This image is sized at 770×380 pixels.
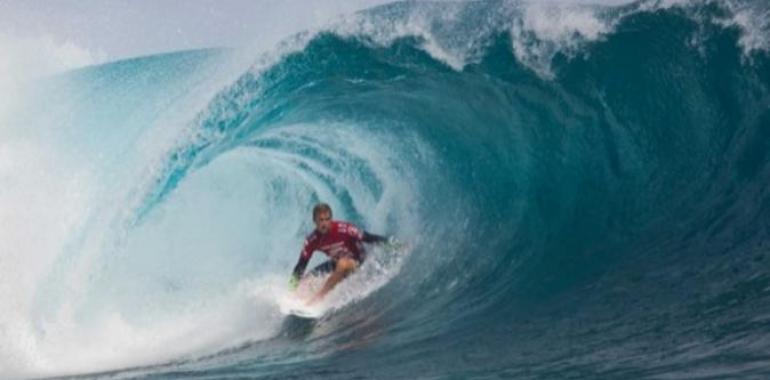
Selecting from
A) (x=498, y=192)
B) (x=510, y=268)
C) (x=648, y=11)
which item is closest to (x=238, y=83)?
(x=498, y=192)

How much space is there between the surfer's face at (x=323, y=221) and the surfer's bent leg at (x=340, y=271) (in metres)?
0.33

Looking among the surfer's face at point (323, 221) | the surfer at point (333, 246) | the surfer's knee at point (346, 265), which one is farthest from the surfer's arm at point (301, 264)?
the surfer's knee at point (346, 265)

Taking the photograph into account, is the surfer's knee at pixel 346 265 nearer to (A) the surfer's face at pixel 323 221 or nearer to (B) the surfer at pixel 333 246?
(B) the surfer at pixel 333 246

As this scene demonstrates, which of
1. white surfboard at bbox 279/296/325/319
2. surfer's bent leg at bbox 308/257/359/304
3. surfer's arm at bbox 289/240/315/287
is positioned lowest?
white surfboard at bbox 279/296/325/319

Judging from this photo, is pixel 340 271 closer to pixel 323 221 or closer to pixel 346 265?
pixel 346 265

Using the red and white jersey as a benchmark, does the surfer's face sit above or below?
above

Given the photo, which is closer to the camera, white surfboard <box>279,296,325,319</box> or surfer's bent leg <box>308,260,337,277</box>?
white surfboard <box>279,296,325,319</box>

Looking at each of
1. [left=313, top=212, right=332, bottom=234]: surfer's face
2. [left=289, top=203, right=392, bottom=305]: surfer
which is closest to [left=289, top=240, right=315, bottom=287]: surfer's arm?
[left=289, top=203, right=392, bottom=305]: surfer

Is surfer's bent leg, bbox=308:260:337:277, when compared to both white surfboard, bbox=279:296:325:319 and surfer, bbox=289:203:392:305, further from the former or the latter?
white surfboard, bbox=279:296:325:319

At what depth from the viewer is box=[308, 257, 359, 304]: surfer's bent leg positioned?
24.9 feet

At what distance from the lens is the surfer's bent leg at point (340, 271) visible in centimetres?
758

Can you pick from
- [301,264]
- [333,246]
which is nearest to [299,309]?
[301,264]

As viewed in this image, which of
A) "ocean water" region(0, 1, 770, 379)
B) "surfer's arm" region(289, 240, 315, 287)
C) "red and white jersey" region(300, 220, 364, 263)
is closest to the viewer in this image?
"ocean water" region(0, 1, 770, 379)

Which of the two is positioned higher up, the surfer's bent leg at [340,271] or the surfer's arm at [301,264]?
the surfer's arm at [301,264]
